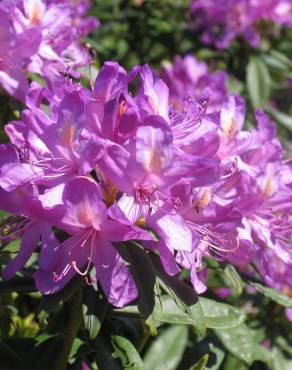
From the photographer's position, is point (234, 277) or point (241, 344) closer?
point (234, 277)

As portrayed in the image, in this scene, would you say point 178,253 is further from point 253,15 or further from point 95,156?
point 253,15

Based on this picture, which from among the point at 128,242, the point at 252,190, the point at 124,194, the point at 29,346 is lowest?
the point at 29,346

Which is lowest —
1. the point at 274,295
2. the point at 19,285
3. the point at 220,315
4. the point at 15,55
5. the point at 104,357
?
the point at 274,295

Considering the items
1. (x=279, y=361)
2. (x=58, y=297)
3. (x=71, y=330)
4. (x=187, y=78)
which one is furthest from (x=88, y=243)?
(x=187, y=78)

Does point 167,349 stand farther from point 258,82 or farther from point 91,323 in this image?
point 258,82

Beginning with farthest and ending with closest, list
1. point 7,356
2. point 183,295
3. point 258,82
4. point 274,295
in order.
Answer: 1. point 258,82
2. point 274,295
3. point 7,356
4. point 183,295

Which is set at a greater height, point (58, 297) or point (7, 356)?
point (58, 297)

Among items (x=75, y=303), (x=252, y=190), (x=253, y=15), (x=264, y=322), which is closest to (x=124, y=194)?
(x=75, y=303)
